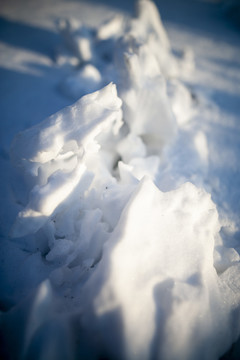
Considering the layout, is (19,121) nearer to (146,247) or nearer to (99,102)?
(99,102)

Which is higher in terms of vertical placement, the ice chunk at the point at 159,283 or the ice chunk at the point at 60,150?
the ice chunk at the point at 60,150

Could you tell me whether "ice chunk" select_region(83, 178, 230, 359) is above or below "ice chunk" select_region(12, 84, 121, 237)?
below

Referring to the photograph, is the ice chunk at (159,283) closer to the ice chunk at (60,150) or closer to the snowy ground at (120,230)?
the snowy ground at (120,230)

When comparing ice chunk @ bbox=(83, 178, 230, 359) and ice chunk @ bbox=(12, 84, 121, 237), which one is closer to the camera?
ice chunk @ bbox=(83, 178, 230, 359)

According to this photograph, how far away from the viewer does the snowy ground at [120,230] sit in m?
0.54

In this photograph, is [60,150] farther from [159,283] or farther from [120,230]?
[159,283]

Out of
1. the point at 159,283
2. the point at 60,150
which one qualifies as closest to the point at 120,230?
the point at 159,283

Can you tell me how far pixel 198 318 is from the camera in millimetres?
581

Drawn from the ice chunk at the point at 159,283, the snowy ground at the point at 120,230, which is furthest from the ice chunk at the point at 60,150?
the ice chunk at the point at 159,283

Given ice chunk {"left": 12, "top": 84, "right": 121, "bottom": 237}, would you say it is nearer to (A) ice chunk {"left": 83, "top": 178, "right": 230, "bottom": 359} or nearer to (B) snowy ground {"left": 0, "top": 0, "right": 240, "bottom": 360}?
(B) snowy ground {"left": 0, "top": 0, "right": 240, "bottom": 360}

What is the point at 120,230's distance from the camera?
62cm

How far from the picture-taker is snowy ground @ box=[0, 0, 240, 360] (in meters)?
0.54

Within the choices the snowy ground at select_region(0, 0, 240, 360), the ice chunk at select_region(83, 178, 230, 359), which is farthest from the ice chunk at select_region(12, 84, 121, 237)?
the ice chunk at select_region(83, 178, 230, 359)

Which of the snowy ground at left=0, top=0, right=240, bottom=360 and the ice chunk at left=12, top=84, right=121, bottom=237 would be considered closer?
the snowy ground at left=0, top=0, right=240, bottom=360
